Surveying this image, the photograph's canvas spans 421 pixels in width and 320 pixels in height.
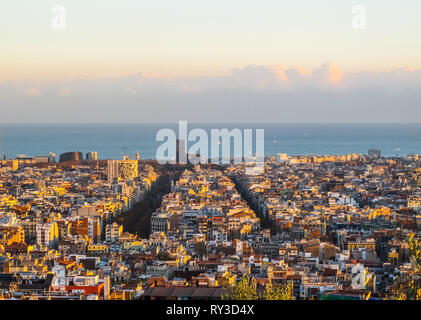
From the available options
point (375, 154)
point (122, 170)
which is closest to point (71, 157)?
point (122, 170)

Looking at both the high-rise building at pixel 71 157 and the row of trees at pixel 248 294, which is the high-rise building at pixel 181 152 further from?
the row of trees at pixel 248 294

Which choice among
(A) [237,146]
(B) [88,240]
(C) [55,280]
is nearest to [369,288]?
(C) [55,280]

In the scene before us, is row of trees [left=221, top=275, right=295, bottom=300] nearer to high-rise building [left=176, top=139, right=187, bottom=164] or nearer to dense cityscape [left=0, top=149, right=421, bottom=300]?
dense cityscape [left=0, top=149, right=421, bottom=300]

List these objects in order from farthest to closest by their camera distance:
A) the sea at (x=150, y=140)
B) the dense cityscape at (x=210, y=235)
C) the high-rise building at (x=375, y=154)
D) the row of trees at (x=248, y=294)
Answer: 1. the sea at (x=150, y=140)
2. the high-rise building at (x=375, y=154)
3. the dense cityscape at (x=210, y=235)
4. the row of trees at (x=248, y=294)

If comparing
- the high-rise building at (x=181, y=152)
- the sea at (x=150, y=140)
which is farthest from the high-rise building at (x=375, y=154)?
the high-rise building at (x=181, y=152)
